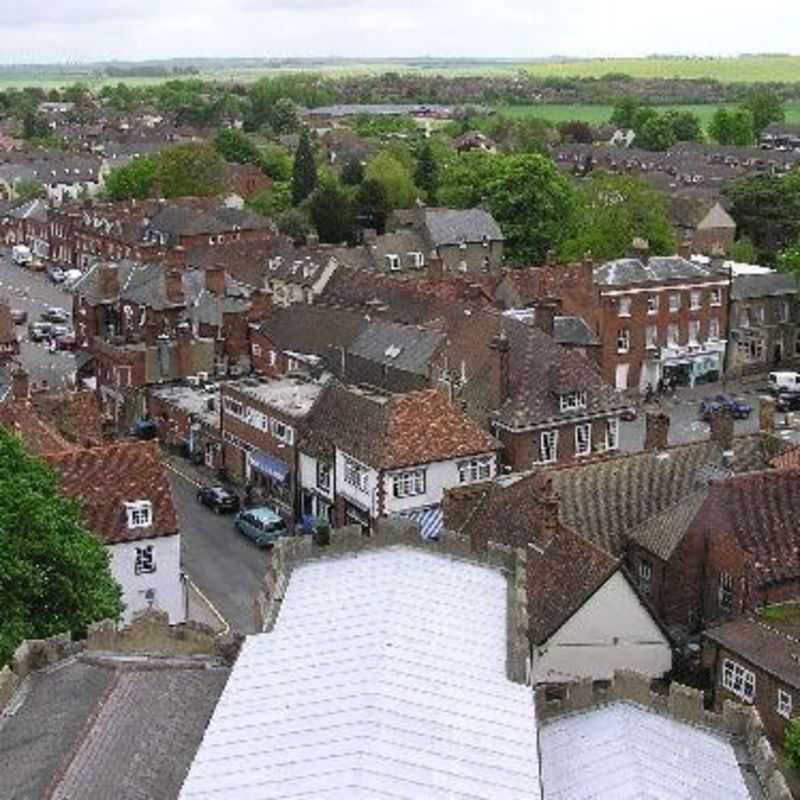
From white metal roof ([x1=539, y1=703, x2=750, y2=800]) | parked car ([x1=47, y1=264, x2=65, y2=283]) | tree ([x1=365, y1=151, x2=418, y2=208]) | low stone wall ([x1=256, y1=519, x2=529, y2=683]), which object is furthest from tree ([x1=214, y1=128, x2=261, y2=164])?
white metal roof ([x1=539, y1=703, x2=750, y2=800])

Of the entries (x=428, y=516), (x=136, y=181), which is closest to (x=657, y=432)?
(x=428, y=516)

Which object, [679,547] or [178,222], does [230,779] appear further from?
[178,222]

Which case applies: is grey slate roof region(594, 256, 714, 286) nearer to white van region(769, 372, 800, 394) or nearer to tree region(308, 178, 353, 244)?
white van region(769, 372, 800, 394)

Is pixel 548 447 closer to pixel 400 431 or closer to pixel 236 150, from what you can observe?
pixel 400 431

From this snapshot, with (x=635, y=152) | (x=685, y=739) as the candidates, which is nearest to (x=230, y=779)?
(x=685, y=739)

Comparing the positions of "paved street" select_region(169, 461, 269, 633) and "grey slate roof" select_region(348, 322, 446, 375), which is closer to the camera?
"paved street" select_region(169, 461, 269, 633)

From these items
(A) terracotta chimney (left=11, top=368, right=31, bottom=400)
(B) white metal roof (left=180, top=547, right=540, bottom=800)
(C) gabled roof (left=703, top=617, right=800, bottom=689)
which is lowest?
(C) gabled roof (left=703, top=617, right=800, bottom=689)

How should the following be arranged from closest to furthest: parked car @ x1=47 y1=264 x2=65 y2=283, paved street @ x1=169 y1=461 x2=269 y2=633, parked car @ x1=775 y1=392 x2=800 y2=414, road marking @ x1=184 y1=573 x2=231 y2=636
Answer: road marking @ x1=184 y1=573 x2=231 y2=636, paved street @ x1=169 y1=461 x2=269 y2=633, parked car @ x1=775 y1=392 x2=800 y2=414, parked car @ x1=47 y1=264 x2=65 y2=283
